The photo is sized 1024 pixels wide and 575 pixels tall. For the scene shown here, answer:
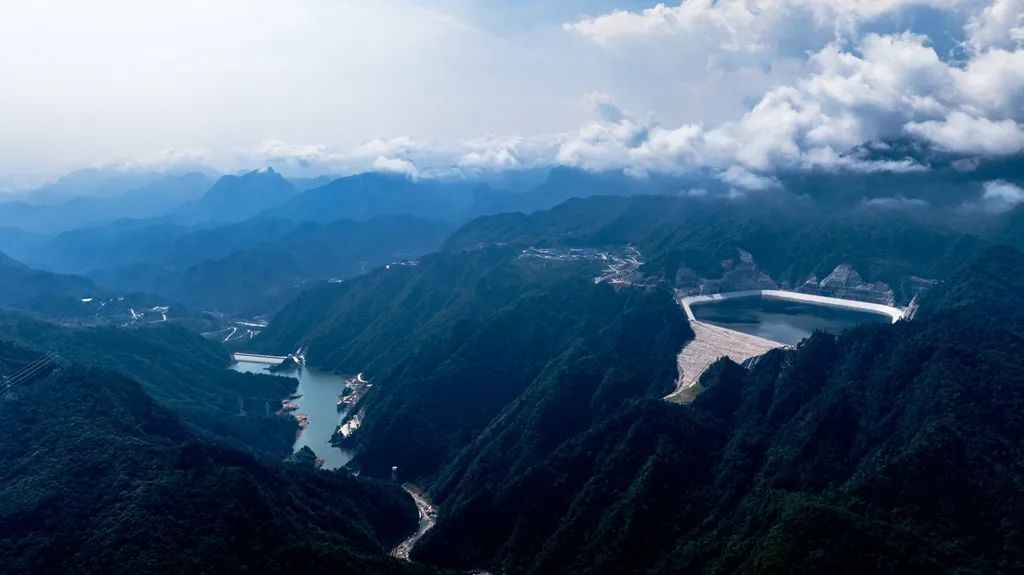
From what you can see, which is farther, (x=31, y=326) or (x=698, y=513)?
(x=31, y=326)

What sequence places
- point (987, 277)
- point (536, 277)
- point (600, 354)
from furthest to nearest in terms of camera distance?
point (536, 277) < point (987, 277) < point (600, 354)

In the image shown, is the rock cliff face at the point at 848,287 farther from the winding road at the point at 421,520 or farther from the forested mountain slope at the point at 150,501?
the forested mountain slope at the point at 150,501

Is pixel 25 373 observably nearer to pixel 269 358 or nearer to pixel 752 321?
pixel 269 358

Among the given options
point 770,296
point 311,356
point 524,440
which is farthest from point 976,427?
point 311,356

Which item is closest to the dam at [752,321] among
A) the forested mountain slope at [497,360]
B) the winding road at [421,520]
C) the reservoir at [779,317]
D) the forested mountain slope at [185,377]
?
the reservoir at [779,317]

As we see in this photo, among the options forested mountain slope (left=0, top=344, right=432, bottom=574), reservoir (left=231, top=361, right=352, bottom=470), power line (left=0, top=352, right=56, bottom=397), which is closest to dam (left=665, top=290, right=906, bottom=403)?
forested mountain slope (left=0, top=344, right=432, bottom=574)

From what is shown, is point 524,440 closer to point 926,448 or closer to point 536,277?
point 926,448
